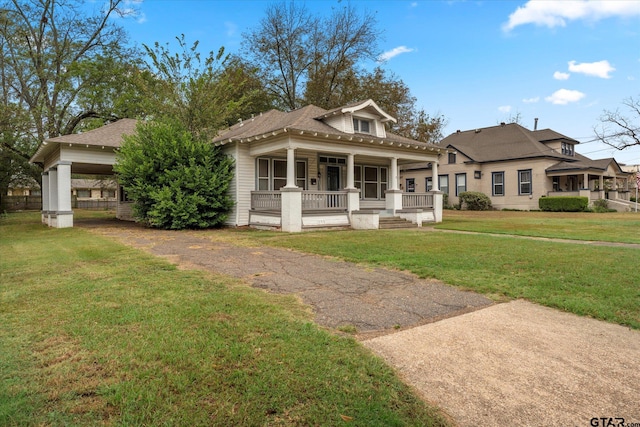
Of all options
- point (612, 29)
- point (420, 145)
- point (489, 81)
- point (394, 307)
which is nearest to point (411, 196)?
point (420, 145)

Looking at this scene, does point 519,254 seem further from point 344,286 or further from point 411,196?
point 411,196

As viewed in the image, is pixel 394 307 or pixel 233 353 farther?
pixel 394 307

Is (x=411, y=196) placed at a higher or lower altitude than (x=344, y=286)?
higher

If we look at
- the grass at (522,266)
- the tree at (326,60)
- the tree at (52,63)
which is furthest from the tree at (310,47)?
the grass at (522,266)

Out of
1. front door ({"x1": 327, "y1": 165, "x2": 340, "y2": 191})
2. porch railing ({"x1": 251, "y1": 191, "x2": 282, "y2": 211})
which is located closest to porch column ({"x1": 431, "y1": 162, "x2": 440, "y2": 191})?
front door ({"x1": 327, "y1": 165, "x2": 340, "y2": 191})

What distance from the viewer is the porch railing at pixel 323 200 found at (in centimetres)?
1369

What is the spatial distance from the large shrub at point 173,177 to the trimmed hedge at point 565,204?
73.5 ft

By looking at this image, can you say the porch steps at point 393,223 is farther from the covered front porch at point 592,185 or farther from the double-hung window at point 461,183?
the covered front porch at point 592,185

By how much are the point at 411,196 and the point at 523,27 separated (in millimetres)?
7879

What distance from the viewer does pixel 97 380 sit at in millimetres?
2379

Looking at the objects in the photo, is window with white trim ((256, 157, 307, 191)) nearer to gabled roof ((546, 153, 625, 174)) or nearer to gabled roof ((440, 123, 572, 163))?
gabled roof ((440, 123, 572, 163))

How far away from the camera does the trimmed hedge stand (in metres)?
24.2

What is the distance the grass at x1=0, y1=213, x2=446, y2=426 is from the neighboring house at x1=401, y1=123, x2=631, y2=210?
27908mm

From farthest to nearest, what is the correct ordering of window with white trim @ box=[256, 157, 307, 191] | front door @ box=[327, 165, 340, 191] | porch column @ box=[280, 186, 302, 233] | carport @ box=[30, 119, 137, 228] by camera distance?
front door @ box=[327, 165, 340, 191] → window with white trim @ box=[256, 157, 307, 191] → carport @ box=[30, 119, 137, 228] → porch column @ box=[280, 186, 302, 233]
